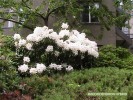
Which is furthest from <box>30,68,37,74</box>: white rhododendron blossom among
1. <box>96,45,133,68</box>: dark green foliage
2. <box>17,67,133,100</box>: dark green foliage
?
<box>96,45,133,68</box>: dark green foliage

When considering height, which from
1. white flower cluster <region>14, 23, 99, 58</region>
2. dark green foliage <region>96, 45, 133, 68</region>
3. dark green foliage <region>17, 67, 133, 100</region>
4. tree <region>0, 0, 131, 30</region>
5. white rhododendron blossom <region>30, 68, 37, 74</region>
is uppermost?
tree <region>0, 0, 131, 30</region>

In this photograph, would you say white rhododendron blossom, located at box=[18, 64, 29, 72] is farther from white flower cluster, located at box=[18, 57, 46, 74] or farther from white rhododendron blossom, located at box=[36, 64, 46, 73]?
white rhododendron blossom, located at box=[36, 64, 46, 73]

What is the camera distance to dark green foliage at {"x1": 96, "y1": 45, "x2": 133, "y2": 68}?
52.0ft

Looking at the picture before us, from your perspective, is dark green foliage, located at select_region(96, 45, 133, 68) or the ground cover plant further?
dark green foliage, located at select_region(96, 45, 133, 68)

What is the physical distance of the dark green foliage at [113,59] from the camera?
1585cm

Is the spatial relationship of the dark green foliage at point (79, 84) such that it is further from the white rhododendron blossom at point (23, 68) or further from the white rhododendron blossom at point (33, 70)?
the white rhododendron blossom at point (23, 68)

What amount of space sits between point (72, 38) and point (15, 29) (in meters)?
10.0

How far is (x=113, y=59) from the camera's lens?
639 inches

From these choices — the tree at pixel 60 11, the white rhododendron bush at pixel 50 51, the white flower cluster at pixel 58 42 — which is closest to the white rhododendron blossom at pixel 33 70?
the white rhododendron bush at pixel 50 51

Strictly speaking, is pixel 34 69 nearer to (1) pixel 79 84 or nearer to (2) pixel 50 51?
(2) pixel 50 51

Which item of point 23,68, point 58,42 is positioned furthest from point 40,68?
point 58,42

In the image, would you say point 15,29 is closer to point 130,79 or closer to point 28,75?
point 28,75

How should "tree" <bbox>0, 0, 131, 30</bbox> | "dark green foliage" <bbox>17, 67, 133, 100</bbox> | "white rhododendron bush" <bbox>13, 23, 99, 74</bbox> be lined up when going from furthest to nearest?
"tree" <bbox>0, 0, 131, 30</bbox> < "white rhododendron bush" <bbox>13, 23, 99, 74</bbox> < "dark green foliage" <bbox>17, 67, 133, 100</bbox>

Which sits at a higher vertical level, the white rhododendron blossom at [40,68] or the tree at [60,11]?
the tree at [60,11]
